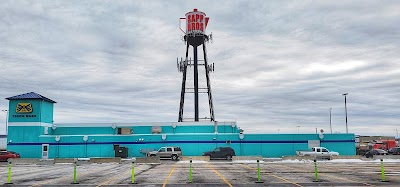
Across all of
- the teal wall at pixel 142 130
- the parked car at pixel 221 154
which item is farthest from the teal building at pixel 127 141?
the parked car at pixel 221 154

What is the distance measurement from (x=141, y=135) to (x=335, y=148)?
26785 millimetres

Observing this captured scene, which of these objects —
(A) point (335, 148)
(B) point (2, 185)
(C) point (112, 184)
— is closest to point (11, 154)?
(B) point (2, 185)

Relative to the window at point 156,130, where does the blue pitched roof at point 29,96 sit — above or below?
above

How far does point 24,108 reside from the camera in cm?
5394

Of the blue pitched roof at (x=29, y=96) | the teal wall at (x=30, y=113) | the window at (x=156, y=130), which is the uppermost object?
the blue pitched roof at (x=29, y=96)

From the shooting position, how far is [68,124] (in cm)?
5878

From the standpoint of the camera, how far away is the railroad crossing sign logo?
5391 centimetres

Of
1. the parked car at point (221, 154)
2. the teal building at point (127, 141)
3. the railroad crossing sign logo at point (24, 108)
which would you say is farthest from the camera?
the railroad crossing sign logo at point (24, 108)

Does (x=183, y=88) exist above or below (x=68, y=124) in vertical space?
above

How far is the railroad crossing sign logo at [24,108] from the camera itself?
177 feet

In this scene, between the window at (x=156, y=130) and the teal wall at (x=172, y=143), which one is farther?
the window at (x=156, y=130)

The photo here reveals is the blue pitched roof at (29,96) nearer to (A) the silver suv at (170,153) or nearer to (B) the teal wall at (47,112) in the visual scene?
(B) the teal wall at (47,112)

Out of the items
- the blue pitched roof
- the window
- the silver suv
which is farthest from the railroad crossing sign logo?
the silver suv

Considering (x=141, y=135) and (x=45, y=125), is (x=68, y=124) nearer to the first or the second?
(x=45, y=125)
